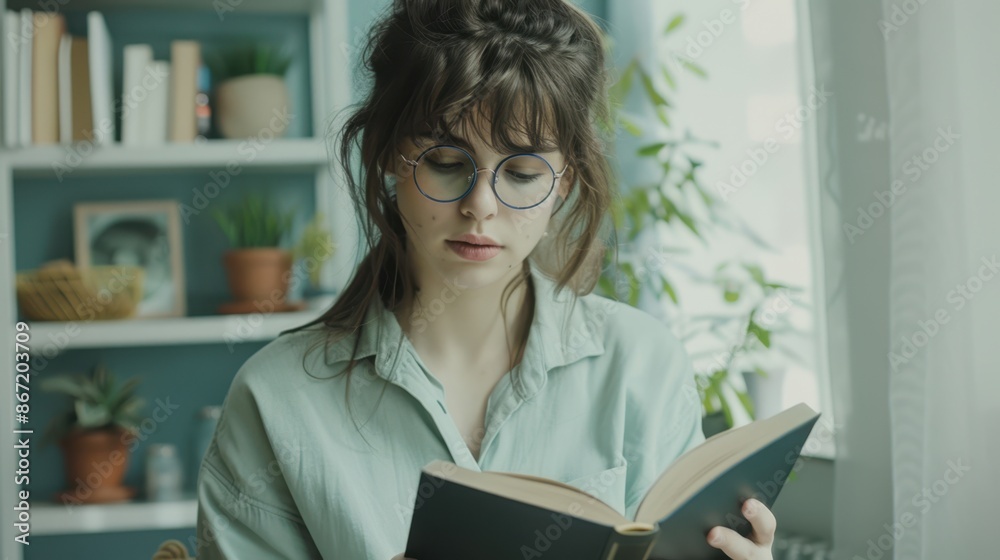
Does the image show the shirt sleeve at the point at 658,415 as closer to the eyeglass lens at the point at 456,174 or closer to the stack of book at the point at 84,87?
the eyeglass lens at the point at 456,174

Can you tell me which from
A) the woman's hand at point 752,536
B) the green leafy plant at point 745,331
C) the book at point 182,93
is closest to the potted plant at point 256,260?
the book at point 182,93

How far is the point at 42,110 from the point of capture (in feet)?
7.32

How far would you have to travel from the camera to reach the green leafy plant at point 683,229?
6.54 feet

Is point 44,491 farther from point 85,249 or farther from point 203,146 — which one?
point 203,146

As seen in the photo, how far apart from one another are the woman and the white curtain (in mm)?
354

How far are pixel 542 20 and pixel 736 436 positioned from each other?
1.90ft

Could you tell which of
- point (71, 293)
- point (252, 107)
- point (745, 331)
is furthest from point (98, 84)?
point (745, 331)

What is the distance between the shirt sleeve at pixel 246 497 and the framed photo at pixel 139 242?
1.34 m

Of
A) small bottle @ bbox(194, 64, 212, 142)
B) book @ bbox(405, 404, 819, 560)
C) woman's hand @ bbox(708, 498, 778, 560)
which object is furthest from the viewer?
small bottle @ bbox(194, 64, 212, 142)

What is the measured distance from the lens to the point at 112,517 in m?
2.27

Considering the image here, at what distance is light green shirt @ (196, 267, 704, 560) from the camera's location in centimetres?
123

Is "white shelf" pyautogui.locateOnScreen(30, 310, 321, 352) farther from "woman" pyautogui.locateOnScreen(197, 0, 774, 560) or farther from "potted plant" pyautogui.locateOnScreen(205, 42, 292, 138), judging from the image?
"woman" pyautogui.locateOnScreen(197, 0, 774, 560)

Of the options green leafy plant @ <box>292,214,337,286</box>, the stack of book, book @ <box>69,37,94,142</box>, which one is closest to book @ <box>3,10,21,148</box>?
the stack of book

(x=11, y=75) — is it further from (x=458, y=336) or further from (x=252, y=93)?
(x=458, y=336)
